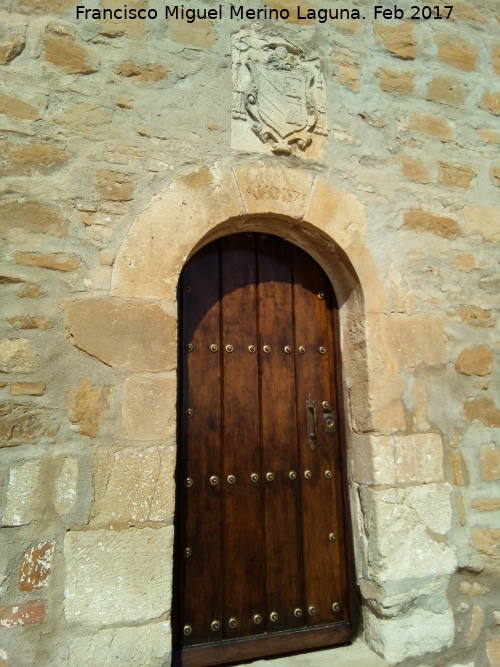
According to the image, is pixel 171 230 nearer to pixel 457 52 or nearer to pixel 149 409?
pixel 149 409

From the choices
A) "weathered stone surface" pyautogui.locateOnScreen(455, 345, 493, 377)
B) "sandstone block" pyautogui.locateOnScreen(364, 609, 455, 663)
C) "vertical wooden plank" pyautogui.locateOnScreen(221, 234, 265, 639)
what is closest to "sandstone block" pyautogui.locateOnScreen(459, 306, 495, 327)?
"weathered stone surface" pyautogui.locateOnScreen(455, 345, 493, 377)

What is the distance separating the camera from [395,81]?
2664 mm

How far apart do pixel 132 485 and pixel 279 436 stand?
727 millimetres

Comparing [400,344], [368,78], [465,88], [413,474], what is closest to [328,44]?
[368,78]

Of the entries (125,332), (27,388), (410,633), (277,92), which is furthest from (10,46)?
(410,633)

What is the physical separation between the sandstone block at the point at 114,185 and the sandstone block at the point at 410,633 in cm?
205

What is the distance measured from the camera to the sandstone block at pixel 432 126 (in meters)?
2.66

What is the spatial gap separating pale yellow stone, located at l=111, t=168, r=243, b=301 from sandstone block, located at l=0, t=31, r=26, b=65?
0.82 metres

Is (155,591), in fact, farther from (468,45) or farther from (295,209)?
(468,45)

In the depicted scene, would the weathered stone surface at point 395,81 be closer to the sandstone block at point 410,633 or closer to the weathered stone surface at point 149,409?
the weathered stone surface at point 149,409

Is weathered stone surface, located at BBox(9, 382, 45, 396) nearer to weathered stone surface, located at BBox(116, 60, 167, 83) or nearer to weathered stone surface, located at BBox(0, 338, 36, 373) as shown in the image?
weathered stone surface, located at BBox(0, 338, 36, 373)

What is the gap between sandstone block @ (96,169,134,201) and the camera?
213 cm

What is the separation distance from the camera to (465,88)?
279 cm

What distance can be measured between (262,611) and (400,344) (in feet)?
4.33
